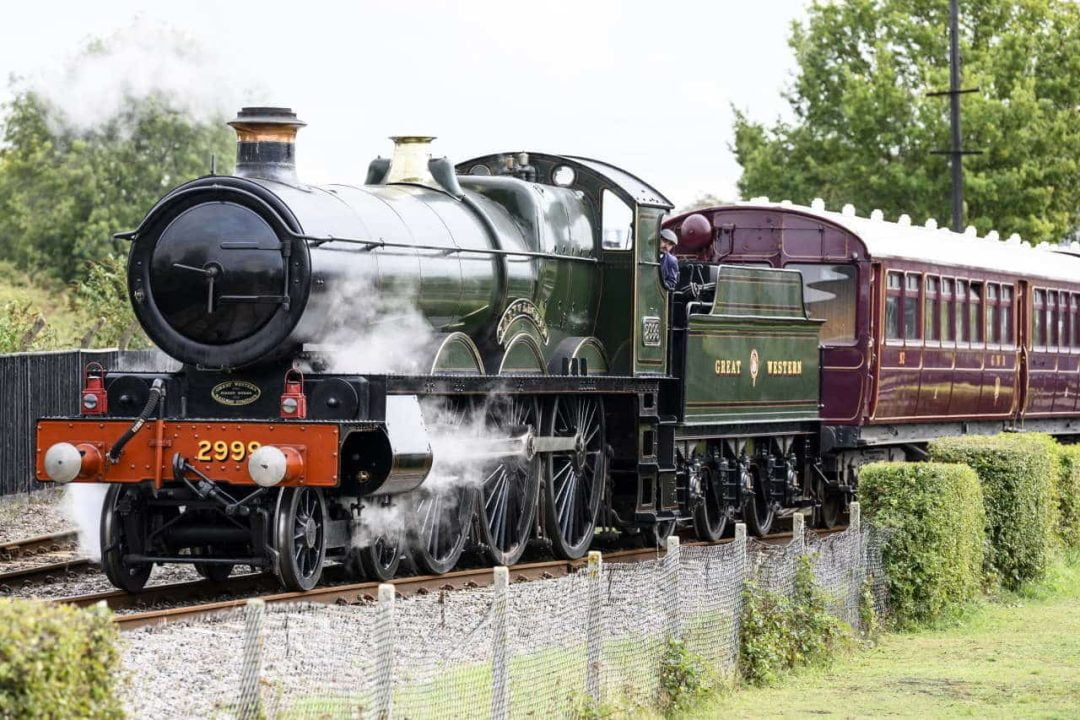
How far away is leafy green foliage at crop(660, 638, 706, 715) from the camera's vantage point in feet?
27.8

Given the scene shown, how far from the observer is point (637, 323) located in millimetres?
14211

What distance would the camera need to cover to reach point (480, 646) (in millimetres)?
8195

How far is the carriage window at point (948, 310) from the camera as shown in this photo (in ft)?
64.6

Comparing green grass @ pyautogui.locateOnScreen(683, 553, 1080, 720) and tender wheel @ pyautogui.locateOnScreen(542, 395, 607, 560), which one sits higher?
tender wheel @ pyautogui.locateOnScreen(542, 395, 607, 560)

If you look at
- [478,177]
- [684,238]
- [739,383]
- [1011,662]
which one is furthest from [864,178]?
[1011,662]

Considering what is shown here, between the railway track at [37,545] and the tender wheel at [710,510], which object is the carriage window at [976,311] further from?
the railway track at [37,545]

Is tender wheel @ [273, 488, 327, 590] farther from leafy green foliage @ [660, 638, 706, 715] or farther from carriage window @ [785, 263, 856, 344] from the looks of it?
carriage window @ [785, 263, 856, 344]

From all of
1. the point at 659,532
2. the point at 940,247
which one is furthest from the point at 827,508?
the point at 659,532

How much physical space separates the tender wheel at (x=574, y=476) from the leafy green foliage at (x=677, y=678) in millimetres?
4589

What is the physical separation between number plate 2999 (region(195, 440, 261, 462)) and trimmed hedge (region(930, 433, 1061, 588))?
5898 millimetres

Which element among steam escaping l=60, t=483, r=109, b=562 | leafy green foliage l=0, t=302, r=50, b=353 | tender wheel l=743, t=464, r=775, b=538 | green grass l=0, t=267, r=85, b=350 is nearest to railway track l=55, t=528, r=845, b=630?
steam escaping l=60, t=483, r=109, b=562

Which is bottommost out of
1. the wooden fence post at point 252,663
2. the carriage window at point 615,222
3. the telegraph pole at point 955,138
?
the wooden fence post at point 252,663

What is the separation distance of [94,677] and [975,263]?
1700 centimetres

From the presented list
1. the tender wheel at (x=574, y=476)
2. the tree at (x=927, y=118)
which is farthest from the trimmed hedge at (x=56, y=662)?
the tree at (x=927, y=118)
